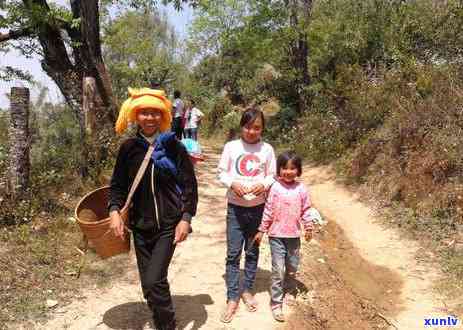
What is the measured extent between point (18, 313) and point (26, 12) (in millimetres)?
5487

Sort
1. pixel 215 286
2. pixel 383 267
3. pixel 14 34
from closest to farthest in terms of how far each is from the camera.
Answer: pixel 215 286, pixel 383 267, pixel 14 34

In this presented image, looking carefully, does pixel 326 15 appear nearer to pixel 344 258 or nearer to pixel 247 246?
pixel 344 258

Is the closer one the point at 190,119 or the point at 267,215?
the point at 267,215

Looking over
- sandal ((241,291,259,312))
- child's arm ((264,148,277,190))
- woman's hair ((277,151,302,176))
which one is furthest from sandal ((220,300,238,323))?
woman's hair ((277,151,302,176))

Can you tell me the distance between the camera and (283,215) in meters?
3.98

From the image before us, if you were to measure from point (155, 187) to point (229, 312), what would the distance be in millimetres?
1465

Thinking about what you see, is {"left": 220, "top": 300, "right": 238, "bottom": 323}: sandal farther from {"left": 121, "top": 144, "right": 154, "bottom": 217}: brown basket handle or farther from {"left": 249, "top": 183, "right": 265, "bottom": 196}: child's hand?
{"left": 121, "top": 144, "right": 154, "bottom": 217}: brown basket handle

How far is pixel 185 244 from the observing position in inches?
240

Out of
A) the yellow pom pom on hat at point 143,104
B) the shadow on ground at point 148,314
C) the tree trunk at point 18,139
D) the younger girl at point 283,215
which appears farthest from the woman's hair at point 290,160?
the tree trunk at point 18,139

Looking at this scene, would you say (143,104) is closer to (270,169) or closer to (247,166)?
(247,166)

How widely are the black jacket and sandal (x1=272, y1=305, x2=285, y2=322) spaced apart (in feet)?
4.50

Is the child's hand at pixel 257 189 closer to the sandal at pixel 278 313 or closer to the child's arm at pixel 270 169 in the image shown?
the child's arm at pixel 270 169

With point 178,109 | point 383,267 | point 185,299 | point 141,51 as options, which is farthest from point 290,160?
point 141,51

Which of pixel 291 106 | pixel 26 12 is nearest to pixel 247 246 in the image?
pixel 26 12
